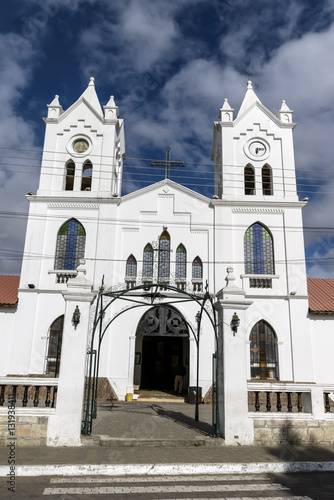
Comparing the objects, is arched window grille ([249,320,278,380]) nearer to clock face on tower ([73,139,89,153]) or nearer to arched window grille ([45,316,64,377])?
arched window grille ([45,316,64,377])

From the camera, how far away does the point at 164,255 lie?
63.8ft

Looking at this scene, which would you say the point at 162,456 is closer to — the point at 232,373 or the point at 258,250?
the point at 232,373

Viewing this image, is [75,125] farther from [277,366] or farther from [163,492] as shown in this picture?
[163,492]

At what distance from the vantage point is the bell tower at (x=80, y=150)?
20328 millimetres

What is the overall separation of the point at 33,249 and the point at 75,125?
299 inches

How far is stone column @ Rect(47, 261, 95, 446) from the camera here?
28.9 ft

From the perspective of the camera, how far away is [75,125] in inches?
849

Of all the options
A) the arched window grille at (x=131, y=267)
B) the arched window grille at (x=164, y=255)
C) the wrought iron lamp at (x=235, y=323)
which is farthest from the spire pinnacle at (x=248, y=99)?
the wrought iron lamp at (x=235, y=323)

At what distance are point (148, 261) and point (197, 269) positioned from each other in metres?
2.51

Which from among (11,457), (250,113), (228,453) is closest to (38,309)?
(11,457)

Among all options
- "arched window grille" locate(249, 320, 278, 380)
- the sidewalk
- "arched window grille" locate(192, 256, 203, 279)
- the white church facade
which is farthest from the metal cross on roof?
the sidewalk

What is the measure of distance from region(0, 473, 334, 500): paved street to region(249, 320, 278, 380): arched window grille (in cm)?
1056

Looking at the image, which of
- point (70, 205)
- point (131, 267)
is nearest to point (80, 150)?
point (70, 205)

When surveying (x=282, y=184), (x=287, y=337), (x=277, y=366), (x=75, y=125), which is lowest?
(x=277, y=366)
